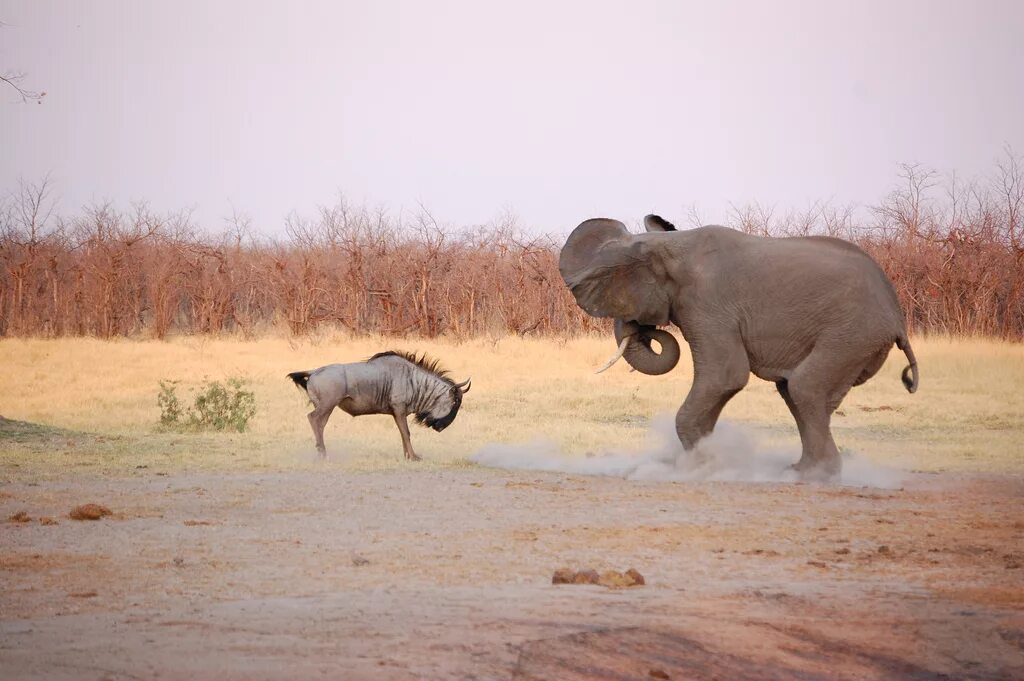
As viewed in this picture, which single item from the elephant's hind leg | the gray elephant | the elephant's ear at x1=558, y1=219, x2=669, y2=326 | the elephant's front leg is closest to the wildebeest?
the elephant's ear at x1=558, y1=219, x2=669, y2=326

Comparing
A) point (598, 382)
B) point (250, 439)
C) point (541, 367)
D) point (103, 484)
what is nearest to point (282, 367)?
point (541, 367)

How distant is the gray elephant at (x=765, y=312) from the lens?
11234 millimetres

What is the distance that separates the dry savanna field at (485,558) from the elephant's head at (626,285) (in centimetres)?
134

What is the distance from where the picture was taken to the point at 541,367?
76.7 ft

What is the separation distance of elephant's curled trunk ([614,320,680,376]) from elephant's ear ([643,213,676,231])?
1012mm

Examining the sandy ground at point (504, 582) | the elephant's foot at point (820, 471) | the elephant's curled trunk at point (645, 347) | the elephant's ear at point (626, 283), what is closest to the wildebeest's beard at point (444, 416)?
the elephant's ear at point (626, 283)

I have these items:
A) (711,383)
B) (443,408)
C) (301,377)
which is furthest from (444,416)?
(711,383)

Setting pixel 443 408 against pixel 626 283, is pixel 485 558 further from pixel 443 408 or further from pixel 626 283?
pixel 443 408

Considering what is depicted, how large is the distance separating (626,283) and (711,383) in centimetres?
→ 129

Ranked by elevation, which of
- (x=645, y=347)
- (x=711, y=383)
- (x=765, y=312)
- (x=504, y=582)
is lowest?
(x=504, y=582)

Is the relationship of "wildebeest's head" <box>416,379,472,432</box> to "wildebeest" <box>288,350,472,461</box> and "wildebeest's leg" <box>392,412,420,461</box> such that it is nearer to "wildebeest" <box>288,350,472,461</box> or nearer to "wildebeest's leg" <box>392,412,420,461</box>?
"wildebeest" <box>288,350,472,461</box>

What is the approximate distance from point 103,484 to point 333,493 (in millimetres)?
2091

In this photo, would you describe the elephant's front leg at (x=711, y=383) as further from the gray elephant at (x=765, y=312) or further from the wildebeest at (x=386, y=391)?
the wildebeest at (x=386, y=391)

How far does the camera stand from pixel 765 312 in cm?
1145
